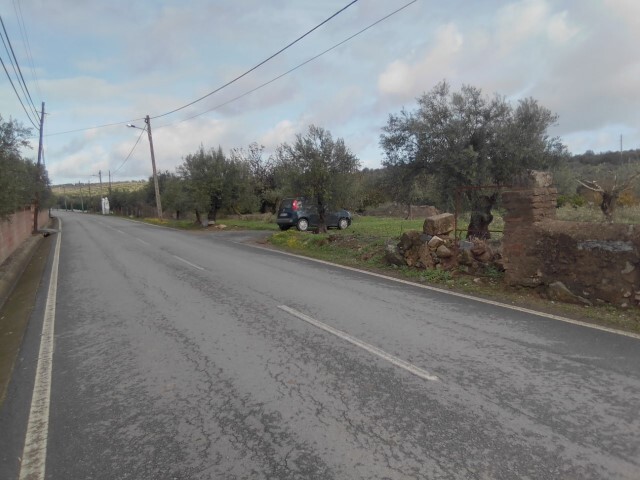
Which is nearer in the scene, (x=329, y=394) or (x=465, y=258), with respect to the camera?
(x=329, y=394)

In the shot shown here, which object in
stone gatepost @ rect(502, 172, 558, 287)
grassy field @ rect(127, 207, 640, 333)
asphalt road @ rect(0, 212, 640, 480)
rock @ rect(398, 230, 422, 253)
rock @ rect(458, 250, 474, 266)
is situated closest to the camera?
asphalt road @ rect(0, 212, 640, 480)

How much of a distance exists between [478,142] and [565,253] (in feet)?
17.1

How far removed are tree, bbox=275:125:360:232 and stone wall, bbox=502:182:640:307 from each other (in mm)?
10857

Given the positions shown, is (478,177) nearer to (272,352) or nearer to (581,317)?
(581,317)

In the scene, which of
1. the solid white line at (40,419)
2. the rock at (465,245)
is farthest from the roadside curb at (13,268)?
the rock at (465,245)

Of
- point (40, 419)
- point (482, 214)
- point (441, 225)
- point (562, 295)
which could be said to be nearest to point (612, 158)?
point (482, 214)

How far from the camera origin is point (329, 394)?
4035 millimetres

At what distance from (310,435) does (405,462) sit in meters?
0.74

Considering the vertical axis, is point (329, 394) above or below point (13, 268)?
below

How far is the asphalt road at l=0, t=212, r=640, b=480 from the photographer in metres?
3.05

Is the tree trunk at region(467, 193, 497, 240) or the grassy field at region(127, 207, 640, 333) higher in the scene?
the tree trunk at region(467, 193, 497, 240)

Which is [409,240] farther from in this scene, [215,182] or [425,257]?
[215,182]

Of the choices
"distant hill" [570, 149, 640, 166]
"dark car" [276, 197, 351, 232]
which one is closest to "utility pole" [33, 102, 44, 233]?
"dark car" [276, 197, 351, 232]

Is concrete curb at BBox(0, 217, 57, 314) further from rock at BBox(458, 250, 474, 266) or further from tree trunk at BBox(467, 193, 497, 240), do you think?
tree trunk at BBox(467, 193, 497, 240)
